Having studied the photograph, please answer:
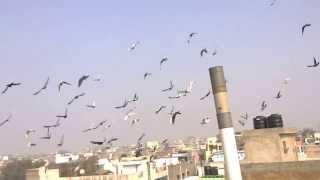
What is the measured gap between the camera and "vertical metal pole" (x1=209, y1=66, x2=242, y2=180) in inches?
795

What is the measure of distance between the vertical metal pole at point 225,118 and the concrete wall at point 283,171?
2.04 meters

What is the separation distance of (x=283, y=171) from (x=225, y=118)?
396 centimetres

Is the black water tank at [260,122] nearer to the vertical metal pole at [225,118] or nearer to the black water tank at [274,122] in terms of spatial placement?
the black water tank at [274,122]

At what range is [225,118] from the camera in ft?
67.2

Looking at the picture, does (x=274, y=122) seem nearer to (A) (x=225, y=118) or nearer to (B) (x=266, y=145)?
(B) (x=266, y=145)

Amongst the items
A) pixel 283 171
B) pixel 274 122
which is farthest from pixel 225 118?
pixel 274 122

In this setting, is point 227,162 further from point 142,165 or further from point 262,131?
point 142,165

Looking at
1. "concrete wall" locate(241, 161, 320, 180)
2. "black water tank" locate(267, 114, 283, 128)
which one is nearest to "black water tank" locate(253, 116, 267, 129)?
"black water tank" locate(267, 114, 283, 128)

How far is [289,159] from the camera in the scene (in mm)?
24234

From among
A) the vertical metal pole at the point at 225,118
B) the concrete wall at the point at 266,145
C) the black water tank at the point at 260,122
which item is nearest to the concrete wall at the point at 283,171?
the concrete wall at the point at 266,145

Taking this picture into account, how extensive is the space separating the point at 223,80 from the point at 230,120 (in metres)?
1.75

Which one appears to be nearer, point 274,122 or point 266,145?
point 266,145

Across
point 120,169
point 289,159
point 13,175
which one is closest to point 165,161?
point 120,169

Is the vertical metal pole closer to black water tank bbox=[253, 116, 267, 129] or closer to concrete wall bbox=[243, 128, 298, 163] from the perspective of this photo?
concrete wall bbox=[243, 128, 298, 163]
